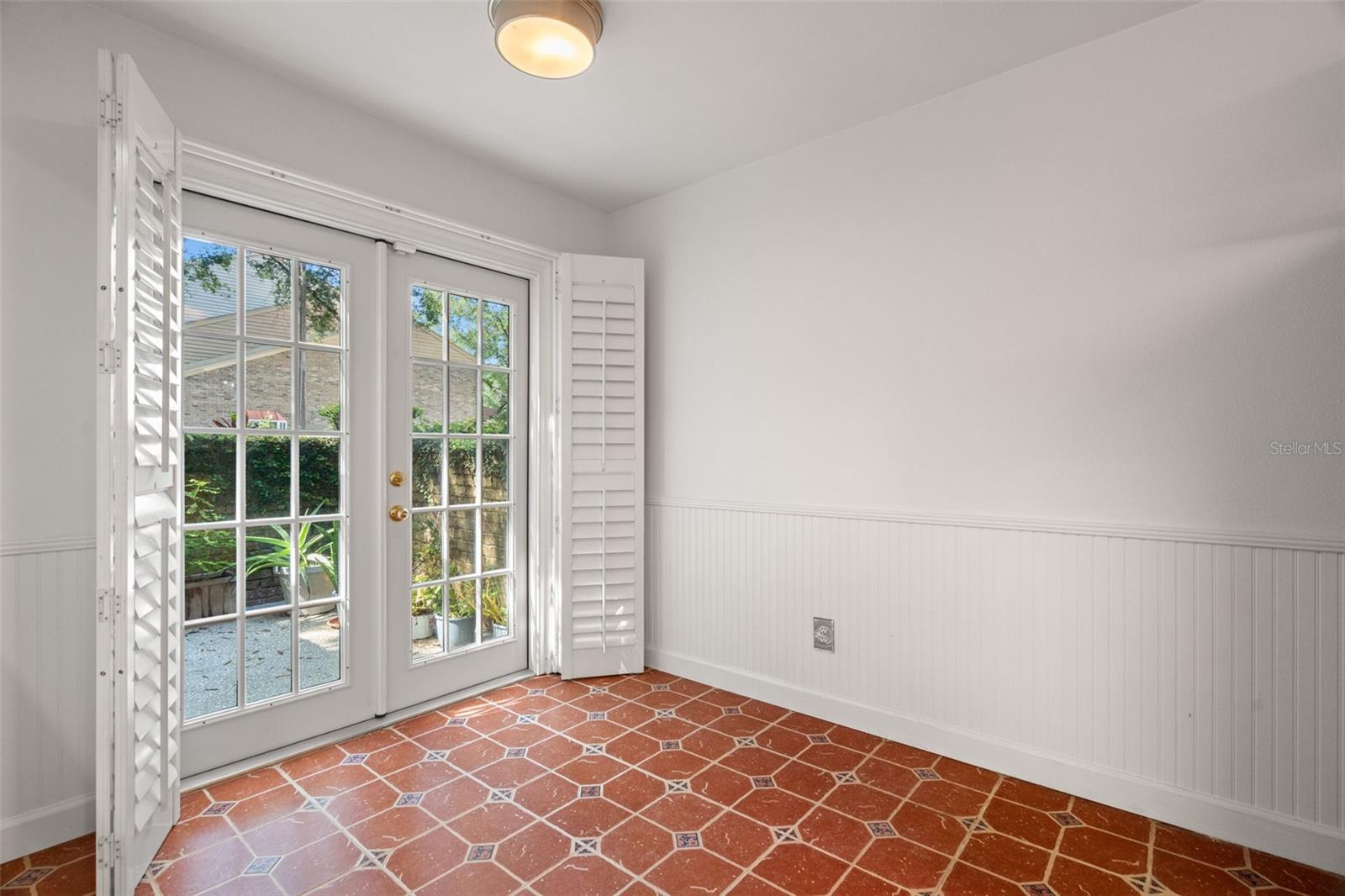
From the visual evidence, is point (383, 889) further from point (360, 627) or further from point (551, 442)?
point (551, 442)

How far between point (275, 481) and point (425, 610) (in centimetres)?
89

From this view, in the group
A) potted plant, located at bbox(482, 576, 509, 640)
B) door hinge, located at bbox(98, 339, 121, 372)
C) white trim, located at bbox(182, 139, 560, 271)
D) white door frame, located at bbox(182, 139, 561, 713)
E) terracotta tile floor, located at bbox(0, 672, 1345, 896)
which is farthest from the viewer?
potted plant, located at bbox(482, 576, 509, 640)

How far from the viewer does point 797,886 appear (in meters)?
1.74

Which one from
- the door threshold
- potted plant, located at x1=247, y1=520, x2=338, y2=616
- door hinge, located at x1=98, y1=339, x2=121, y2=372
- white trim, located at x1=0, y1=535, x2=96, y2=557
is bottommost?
the door threshold

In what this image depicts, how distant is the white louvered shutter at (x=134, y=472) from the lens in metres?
1.56

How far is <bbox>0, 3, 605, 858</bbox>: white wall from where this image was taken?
6.04ft

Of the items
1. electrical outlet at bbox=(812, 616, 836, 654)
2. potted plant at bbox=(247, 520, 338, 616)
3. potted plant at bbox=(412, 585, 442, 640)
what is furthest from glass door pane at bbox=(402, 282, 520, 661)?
electrical outlet at bbox=(812, 616, 836, 654)

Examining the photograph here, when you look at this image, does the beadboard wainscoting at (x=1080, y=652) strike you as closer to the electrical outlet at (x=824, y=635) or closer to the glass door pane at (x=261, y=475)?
the electrical outlet at (x=824, y=635)

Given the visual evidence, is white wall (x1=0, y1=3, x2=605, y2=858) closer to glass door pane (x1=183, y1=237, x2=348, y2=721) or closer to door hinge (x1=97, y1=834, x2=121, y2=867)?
glass door pane (x1=183, y1=237, x2=348, y2=721)

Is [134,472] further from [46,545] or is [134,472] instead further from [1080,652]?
[1080,652]

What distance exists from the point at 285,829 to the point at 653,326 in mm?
2685

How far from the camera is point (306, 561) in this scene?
2561 millimetres

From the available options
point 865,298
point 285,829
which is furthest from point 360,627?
point 865,298

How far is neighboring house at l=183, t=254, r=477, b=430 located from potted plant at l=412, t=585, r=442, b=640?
34.7 inches
